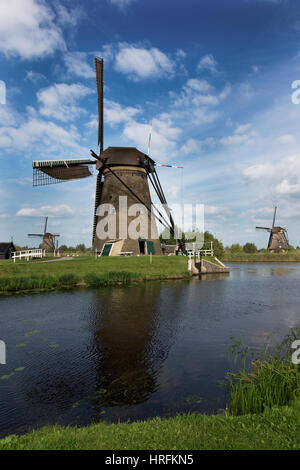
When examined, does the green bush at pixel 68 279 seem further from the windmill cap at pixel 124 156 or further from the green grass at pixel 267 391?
the green grass at pixel 267 391

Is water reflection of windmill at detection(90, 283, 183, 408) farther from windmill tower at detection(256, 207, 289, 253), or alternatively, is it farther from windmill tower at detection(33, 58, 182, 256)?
windmill tower at detection(256, 207, 289, 253)

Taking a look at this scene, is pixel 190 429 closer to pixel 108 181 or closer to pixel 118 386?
pixel 118 386

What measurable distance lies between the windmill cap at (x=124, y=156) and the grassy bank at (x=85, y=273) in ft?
38.0

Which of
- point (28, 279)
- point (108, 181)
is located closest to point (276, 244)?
point (108, 181)

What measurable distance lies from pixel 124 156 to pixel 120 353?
27174mm

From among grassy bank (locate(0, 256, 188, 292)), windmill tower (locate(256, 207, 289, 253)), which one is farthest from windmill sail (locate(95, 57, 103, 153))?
windmill tower (locate(256, 207, 289, 253))

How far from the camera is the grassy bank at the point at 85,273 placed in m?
19.8

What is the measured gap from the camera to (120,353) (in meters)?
8.05

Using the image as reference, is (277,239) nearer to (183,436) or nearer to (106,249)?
(106,249)

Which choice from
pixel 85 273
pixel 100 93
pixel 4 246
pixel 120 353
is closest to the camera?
pixel 120 353

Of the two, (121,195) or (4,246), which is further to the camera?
(4,246)

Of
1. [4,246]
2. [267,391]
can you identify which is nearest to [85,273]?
[267,391]

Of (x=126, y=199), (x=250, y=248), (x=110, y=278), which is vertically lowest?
(x=110, y=278)

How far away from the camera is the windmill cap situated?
31805 mm
